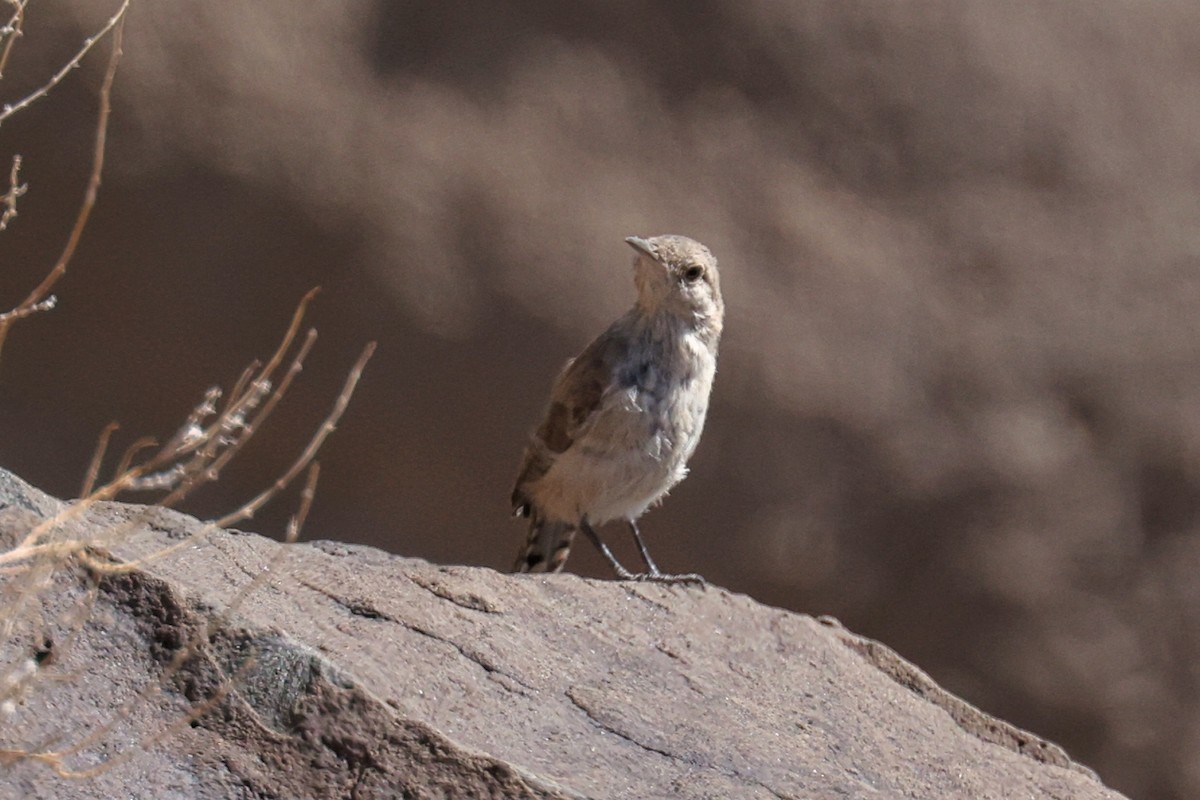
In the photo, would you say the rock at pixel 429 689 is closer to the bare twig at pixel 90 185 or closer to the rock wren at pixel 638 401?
the bare twig at pixel 90 185

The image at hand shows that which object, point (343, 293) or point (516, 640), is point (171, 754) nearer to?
point (516, 640)

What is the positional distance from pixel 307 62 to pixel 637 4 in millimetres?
1758

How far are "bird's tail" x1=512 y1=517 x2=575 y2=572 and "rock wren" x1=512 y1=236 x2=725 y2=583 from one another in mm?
113

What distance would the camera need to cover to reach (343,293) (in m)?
8.58

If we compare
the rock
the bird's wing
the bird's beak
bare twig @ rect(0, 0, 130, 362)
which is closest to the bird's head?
the bird's beak

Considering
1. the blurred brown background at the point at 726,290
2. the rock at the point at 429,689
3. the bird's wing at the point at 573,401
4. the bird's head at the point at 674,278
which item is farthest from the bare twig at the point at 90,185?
the blurred brown background at the point at 726,290

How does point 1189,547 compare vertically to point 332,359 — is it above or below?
Answer: above

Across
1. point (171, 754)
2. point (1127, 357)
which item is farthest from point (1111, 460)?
point (171, 754)

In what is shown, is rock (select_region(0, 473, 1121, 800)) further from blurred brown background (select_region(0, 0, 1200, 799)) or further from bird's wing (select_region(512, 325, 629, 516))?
blurred brown background (select_region(0, 0, 1200, 799))

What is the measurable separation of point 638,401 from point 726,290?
7.95ft

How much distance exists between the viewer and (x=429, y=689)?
4.04 meters

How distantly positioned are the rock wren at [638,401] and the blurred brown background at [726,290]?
77.3 inches

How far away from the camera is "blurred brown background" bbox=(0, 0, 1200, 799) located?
859 centimetres

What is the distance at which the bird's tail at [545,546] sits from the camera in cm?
692
